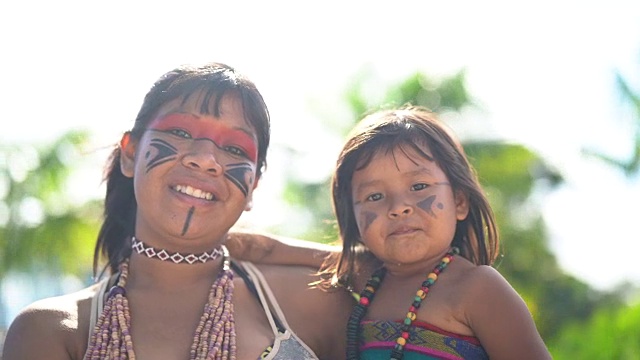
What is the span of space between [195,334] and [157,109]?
0.92 metres

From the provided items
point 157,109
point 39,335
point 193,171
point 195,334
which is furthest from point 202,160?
point 39,335

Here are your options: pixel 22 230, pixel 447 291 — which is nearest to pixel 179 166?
pixel 447 291

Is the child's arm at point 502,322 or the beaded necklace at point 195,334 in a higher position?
the child's arm at point 502,322

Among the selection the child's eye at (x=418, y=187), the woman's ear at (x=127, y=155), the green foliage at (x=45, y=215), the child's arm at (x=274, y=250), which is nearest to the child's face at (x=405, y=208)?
the child's eye at (x=418, y=187)

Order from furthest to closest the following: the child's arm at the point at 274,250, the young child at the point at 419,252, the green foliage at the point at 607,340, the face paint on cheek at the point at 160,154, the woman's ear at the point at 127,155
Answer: the green foliage at the point at 607,340 < the child's arm at the point at 274,250 < the woman's ear at the point at 127,155 < the face paint on cheek at the point at 160,154 < the young child at the point at 419,252

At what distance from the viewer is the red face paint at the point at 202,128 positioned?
3.50m

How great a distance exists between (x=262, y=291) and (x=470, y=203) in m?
0.92

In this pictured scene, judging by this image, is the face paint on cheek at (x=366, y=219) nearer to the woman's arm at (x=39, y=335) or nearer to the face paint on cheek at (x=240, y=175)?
the face paint on cheek at (x=240, y=175)

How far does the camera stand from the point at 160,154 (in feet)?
11.4

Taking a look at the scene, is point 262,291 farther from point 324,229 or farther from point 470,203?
point 324,229

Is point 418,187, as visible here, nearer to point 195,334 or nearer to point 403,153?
point 403,153

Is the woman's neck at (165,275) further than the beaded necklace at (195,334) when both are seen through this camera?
Yes

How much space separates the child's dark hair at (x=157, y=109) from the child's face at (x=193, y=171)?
0.04 m

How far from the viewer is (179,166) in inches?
135
